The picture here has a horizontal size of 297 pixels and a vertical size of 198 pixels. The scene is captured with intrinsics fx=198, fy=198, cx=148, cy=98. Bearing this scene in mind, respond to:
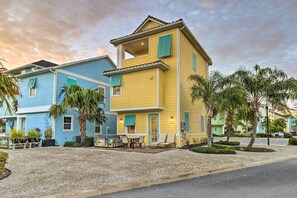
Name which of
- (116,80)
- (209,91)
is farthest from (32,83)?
(209,91)

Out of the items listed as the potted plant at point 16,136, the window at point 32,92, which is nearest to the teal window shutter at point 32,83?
the window at point 32,92

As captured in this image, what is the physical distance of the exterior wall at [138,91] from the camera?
14.5 meters

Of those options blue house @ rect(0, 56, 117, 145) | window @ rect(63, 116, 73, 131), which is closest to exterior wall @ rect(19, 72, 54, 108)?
blue house @ rect(0, 56, 117, 145)

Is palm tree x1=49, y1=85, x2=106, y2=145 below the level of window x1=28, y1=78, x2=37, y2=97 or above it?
below

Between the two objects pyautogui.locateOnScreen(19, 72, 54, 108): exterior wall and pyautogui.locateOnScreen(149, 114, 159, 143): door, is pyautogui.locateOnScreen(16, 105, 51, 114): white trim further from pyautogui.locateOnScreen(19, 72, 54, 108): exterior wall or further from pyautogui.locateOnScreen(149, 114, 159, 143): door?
pyautogui.locateOnScreen(149, 114, 159, 143): door

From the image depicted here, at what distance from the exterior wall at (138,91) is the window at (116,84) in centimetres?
33

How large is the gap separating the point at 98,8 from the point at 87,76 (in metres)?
8.05

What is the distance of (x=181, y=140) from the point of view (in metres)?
14.3

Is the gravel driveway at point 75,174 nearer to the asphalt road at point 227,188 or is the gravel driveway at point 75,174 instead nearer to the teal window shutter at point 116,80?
the asphalt road at point 227,188

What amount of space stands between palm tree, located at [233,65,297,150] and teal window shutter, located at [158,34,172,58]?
5100 mm

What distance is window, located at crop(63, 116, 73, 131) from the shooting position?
17.1 m

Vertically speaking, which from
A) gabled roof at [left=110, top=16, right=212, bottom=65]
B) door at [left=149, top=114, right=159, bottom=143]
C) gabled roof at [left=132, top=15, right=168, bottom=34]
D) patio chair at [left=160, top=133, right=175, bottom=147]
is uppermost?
gabled roof at [left=132, top=15, right=168, bottom=34]

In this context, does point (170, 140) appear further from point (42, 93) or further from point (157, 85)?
point (42, 93)

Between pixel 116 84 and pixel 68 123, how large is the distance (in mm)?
5661
